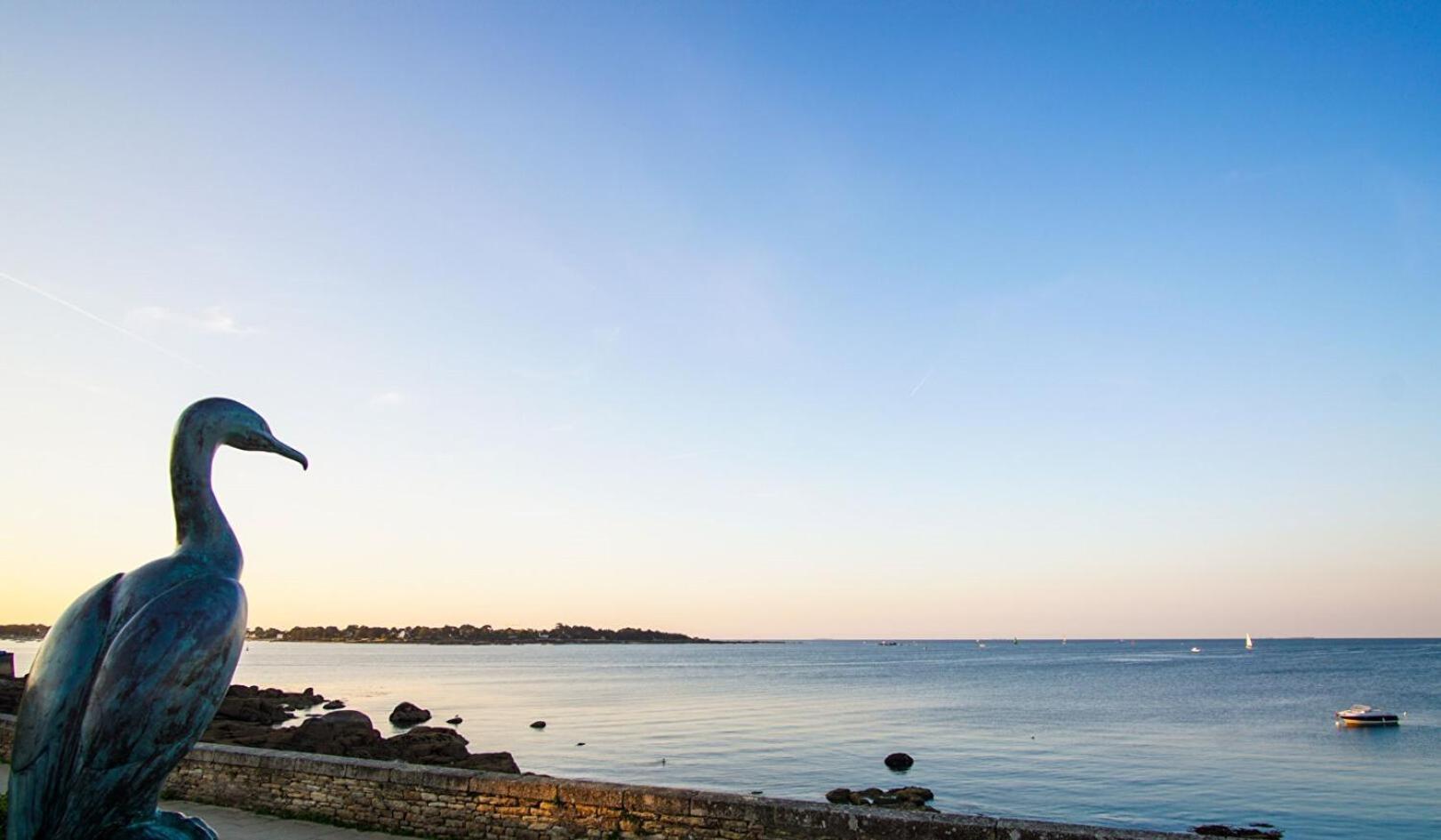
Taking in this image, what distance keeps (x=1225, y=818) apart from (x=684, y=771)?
44.4 ft

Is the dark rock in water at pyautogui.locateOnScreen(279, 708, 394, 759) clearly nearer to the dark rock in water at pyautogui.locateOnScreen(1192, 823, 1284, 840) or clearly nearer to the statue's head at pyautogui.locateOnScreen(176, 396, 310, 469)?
the dark rock in water at pyautogui.locateOnScreen(1192, 823, 1284, 840)

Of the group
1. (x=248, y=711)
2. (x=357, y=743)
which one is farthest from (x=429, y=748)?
(x=248, y=711)

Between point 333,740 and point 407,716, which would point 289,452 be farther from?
point 407,716

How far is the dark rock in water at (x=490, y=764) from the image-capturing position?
2042 cm

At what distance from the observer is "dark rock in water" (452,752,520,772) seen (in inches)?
804

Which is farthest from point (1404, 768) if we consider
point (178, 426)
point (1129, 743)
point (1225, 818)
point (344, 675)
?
point (344, 675)

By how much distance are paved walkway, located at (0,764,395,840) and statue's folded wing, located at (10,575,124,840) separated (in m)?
6.59

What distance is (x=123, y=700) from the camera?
12.6 ft

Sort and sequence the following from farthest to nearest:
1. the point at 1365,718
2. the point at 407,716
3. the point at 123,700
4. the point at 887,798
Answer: the point at 407,716
the point at 1365,718
the point at 887,798
the point at 123,700

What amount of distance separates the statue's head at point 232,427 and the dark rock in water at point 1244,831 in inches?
717

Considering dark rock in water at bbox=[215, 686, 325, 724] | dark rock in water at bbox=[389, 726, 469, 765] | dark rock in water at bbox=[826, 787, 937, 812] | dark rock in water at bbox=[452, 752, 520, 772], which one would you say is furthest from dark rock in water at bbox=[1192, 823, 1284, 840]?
dark rock in water at bbox=[215, 686, 325, 724]

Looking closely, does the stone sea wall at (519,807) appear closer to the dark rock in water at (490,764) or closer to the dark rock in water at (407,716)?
the dark rock in water at (490,764)

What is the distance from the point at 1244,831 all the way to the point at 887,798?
23.0ft

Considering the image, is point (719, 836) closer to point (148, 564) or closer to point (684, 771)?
point (148, 564)
